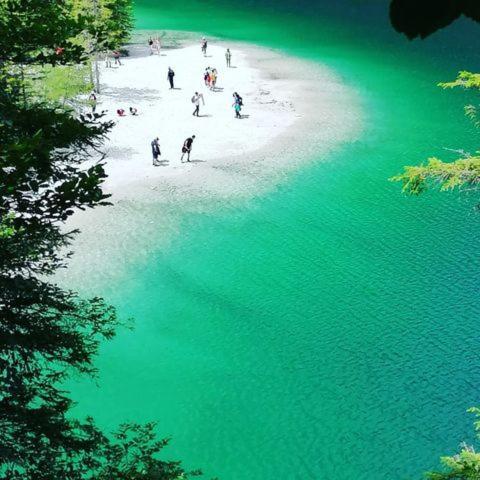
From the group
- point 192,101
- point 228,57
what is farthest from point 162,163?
point 228,57

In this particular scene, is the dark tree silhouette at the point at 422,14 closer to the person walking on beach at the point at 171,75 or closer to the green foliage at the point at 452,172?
the green foliage at the point at 452,172

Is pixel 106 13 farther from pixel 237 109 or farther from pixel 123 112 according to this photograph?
pixel 237 109

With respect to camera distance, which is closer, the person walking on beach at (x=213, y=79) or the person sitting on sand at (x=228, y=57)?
the person walking on beach at (x=213, y=79)

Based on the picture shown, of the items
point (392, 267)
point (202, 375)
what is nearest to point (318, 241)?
point (392, 267)

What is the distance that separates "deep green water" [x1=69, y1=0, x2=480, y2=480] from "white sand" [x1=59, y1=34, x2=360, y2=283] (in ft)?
4.25

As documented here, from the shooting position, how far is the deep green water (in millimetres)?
14102

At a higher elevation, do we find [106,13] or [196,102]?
[106,13]

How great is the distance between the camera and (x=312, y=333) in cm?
1762

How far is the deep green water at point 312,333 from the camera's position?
14102 millimetres

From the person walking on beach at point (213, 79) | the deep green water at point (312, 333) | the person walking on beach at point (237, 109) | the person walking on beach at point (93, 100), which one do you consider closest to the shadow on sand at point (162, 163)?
the person walking on beach at point (93, 100)

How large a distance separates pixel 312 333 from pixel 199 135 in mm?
16011

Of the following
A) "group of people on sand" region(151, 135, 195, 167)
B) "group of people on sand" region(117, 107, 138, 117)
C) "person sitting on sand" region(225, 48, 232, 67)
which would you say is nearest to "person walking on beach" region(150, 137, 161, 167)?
"group of people on sand" region(151, 135, 195, 167)

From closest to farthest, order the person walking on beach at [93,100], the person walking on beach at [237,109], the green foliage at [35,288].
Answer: the green foliage at [35,288]
the person walking on beach at [93,100]
the person walking on beach at [237,109]

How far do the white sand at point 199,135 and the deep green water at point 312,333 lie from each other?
51.0 inches
